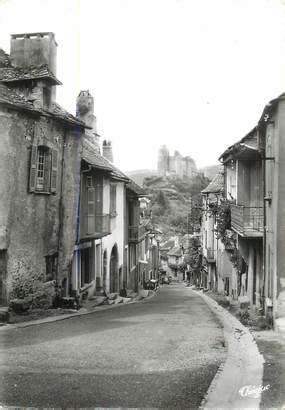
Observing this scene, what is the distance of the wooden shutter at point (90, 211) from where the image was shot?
18984 mm

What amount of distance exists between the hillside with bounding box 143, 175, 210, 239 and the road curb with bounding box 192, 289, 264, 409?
283 feet

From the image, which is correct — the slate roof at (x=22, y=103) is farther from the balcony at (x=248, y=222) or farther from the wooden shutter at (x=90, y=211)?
the balcony at (x=248, y=222)

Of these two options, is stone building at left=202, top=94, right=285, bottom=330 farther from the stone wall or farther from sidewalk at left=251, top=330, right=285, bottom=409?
the stone wall

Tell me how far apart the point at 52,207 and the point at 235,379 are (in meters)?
9.95

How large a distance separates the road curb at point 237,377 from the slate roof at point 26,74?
10.1 metres

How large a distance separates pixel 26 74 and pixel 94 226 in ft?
23.7

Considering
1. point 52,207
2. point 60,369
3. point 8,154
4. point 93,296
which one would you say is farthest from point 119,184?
point 60,369

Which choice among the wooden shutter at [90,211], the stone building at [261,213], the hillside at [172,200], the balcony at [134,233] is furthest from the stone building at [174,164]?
the wooden shutter at [90,211]

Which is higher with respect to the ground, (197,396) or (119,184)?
(119,184)

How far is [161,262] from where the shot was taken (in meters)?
86.1

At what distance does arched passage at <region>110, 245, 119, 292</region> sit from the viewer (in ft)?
89.2

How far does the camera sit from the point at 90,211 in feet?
64.7

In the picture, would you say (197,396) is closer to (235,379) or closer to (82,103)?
(235,379)

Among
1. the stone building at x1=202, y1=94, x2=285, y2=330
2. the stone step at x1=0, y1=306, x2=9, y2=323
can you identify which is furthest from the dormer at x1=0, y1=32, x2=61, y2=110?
the stone building at x1=202, y1=94, x2=285, y2=330
